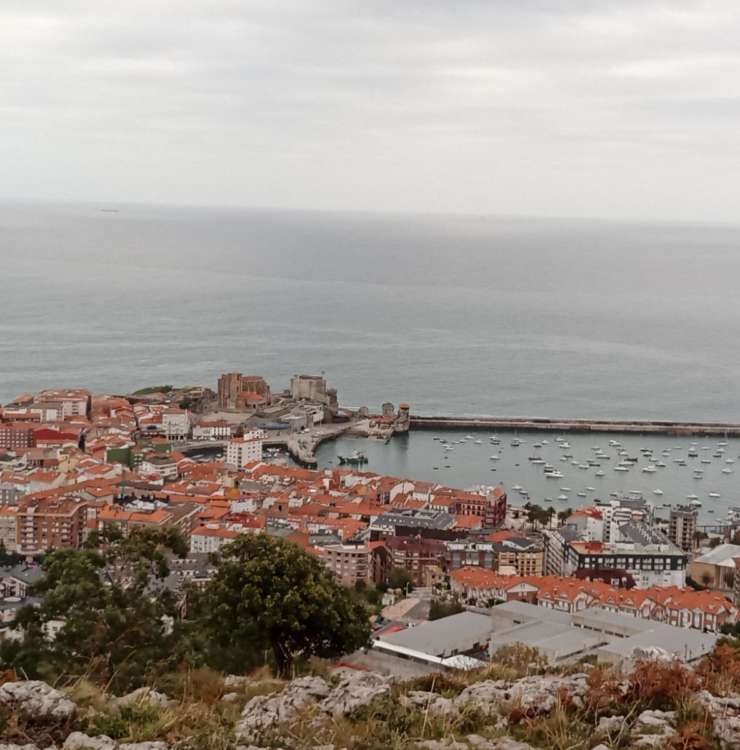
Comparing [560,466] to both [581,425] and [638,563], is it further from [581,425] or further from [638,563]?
[638,563]

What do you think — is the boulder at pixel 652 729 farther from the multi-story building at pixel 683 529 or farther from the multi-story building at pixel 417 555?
the multi-story building at pixel 683 529

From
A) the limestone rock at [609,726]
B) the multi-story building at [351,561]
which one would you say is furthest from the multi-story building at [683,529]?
the limestone rock at [609,726]

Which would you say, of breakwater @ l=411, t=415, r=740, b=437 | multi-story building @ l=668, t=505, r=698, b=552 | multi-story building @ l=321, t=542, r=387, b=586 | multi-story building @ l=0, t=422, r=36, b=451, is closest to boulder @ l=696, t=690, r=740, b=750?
multi-story building @ l=321, t=542, r=387, b=586

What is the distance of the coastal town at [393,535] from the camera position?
7.94m

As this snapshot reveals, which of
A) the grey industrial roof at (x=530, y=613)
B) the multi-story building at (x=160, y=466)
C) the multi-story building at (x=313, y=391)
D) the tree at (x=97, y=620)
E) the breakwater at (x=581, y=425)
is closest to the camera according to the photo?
the tree at (x=97, y=620)

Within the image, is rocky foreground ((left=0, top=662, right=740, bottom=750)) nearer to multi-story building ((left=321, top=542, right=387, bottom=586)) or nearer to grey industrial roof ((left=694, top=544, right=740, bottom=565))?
multi-story building ((left=321, top=542, right=387, bottom=586))

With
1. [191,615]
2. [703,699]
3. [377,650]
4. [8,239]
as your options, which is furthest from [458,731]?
[8,239]

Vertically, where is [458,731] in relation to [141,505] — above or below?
above

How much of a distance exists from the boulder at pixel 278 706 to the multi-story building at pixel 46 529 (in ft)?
34.1

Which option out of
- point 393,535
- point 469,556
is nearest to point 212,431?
point 393,535

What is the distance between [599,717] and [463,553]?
10188 mm

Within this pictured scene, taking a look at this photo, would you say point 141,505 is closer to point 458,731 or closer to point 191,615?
point 191,615

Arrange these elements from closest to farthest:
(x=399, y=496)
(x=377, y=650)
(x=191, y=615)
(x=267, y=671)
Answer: (x=267, y=671) < (x=191, y=615) < (x=377, y=650) < (x=399, y=496)

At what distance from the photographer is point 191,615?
5758 mm
